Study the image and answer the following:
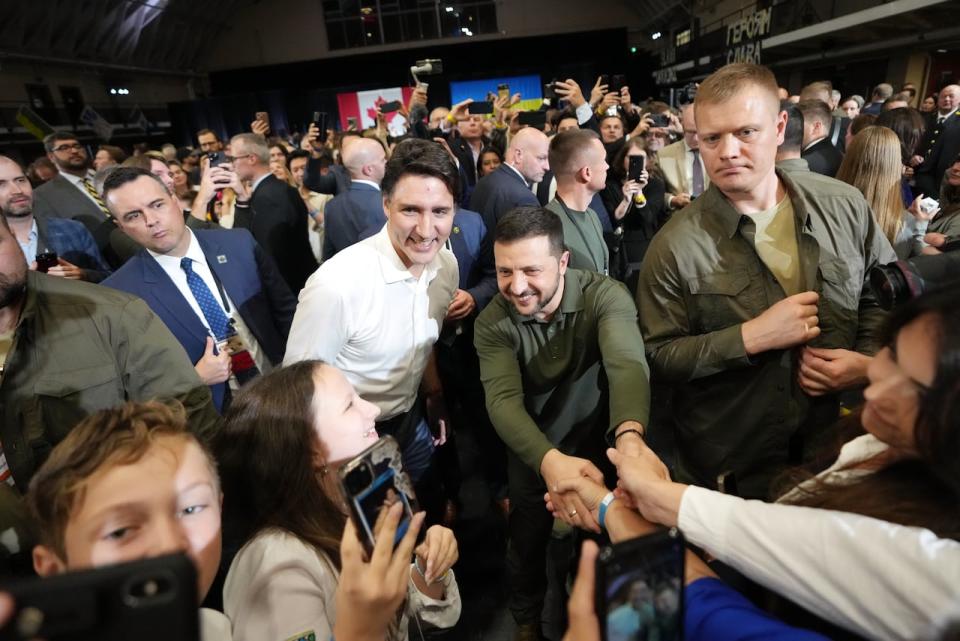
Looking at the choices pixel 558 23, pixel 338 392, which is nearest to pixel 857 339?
pixel 338 392

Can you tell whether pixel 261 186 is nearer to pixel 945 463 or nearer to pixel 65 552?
pixel 65 552

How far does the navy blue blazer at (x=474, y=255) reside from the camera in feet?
9.85

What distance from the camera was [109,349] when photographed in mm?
1599

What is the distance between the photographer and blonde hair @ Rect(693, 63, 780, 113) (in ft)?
5.36

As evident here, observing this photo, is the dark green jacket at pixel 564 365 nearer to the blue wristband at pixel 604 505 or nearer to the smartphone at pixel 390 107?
the blue wristband at pixel 604 505

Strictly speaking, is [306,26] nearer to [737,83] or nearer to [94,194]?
[94,194]

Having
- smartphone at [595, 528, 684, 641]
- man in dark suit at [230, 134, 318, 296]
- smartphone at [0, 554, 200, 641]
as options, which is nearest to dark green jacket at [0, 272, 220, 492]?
smartphone at [0, 554, 200, 641]

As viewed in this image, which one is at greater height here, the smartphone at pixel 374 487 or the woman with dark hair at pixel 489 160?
the woman with dark hair at pixel 489 160

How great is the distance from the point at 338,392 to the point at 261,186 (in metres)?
3.32

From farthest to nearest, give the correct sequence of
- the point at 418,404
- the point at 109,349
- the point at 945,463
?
1. the point at 418,404
2. the point at 109,349
3. the point at 945,463

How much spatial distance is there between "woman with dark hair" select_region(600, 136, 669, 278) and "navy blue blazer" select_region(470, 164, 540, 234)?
1119 mm

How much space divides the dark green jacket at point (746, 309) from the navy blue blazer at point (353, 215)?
2234 mm

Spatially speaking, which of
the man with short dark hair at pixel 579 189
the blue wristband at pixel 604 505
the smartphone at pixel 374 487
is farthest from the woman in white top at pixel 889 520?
the man with short dark hair at pixel 579 189

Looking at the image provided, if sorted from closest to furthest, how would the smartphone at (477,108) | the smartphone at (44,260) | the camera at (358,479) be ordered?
the camera at (358,479)
the smartphone at (44,260)
the smartphone at (477,108)
